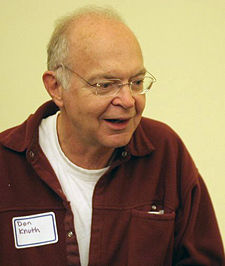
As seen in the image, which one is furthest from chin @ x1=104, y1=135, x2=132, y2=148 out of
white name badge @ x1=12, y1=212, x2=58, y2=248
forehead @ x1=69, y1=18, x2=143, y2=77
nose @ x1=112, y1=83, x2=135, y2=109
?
white name badge @ x1=12, y1=212, x2=58, y2=248

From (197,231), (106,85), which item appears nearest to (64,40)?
(106,85)

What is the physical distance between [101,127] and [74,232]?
376 mm

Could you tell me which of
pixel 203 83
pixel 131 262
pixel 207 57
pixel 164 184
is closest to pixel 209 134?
pixel 203 83

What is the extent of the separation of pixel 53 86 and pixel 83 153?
0.26 meters

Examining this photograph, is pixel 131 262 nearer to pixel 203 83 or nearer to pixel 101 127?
pixel 101 127

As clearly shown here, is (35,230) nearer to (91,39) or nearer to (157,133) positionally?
(157,133)

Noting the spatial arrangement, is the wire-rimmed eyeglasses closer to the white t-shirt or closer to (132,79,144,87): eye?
(132,79,144,87): eye

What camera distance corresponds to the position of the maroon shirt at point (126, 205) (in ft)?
4.59

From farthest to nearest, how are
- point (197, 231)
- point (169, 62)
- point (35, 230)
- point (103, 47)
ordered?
point (169, 62), point (197, 231), point (35, 230), point (103, 47)

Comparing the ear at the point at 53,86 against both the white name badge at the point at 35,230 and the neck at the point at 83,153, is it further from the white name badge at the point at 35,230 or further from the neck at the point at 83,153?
the white name badge at the point at 35,230

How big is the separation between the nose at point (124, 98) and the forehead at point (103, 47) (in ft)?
0.18

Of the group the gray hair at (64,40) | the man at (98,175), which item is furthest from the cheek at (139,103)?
the gray hair at (64,40)

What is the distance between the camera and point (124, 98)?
128 centimetres

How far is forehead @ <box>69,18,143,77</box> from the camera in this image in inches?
50.0
